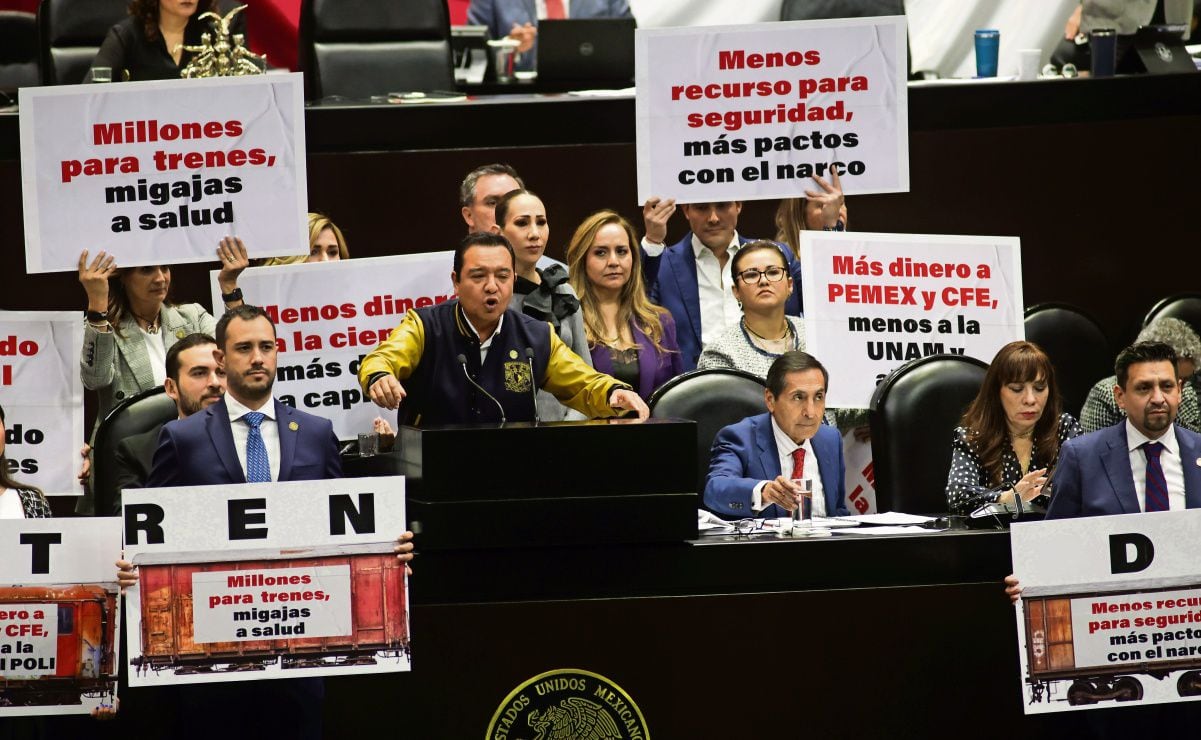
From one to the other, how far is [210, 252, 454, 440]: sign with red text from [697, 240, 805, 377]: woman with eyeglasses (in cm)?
96

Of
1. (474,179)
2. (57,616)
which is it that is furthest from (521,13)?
(57,616)

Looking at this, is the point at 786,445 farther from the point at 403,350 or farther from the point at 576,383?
the point at 403,350

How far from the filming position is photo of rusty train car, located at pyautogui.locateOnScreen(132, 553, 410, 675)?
4035mm

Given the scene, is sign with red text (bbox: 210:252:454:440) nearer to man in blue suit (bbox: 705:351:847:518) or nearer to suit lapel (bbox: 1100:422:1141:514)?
man in blue suit (bbox: 705:351:847:518)

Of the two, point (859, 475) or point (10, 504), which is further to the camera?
point (859, 475)

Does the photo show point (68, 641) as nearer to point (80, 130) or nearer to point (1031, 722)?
point (80, 130)

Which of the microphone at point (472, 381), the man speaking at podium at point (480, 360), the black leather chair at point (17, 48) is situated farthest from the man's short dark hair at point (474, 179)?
the black leather chair at point (17, 48)

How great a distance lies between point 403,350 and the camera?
4.84 meters

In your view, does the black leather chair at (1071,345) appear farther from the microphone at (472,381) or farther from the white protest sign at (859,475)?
the microphone at (472,381)

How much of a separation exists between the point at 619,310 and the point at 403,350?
1172 millimetres

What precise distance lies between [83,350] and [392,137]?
1.54 meters

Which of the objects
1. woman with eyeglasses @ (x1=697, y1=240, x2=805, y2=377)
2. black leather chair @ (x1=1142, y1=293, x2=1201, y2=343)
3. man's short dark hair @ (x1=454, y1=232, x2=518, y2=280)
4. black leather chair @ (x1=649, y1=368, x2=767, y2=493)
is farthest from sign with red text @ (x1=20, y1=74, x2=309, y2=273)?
black leather chair @ (x1=1142, y1=293, x2=1201, y2=343)

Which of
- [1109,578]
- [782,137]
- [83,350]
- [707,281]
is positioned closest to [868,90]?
[782,137]

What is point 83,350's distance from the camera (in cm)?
558
